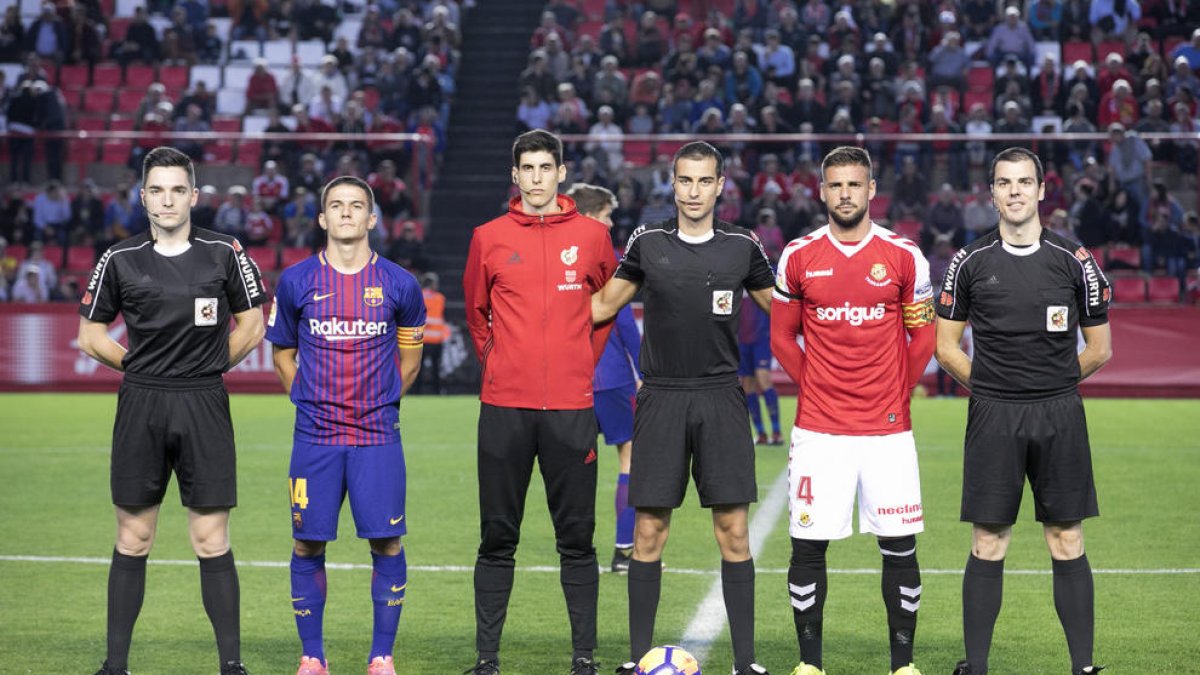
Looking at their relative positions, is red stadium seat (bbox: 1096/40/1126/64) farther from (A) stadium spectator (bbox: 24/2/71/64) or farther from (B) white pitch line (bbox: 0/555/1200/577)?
(A) stadium spectator (bbox: 24/2/71/64)

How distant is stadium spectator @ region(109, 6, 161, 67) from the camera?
28.2 metres

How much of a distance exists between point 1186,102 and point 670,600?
17086 mm

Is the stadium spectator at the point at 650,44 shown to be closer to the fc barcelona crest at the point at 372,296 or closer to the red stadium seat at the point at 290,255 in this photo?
the red stadium seat at the point at 290,255

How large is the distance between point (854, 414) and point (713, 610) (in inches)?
84.2

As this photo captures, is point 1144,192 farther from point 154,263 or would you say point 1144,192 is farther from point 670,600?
point 154,263

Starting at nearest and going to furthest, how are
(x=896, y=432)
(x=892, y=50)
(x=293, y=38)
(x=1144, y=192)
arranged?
(x=896, y=432) < (x=1144, y=192) < (x=892, y=50) < (x=293, y=38)

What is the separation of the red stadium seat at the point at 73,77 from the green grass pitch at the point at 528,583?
14.4 m

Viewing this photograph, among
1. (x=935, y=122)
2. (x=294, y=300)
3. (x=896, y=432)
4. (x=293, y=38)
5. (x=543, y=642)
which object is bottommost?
(x=543, y=642)

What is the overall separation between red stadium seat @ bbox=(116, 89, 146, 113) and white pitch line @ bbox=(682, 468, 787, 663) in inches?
738

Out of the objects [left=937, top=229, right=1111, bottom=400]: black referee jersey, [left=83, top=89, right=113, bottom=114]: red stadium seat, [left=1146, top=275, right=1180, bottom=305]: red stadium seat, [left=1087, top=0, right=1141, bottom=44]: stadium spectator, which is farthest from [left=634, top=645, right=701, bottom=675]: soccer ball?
[left=83, top=89, right=113, bottom=114]: red stadium seat

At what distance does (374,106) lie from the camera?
86.6 ft

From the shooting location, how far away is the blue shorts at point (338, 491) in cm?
682

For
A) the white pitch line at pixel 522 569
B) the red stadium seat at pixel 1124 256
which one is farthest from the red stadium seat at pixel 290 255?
the white pitch line at pixel 522 569

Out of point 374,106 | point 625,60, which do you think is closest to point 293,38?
point 374,106
